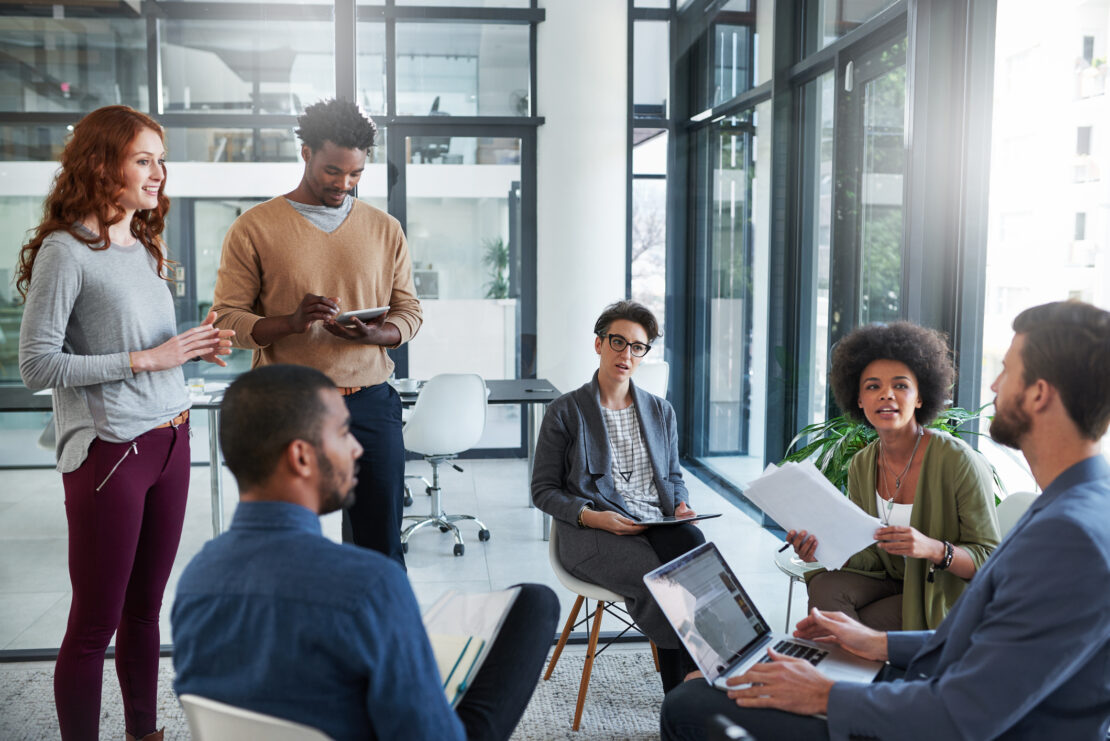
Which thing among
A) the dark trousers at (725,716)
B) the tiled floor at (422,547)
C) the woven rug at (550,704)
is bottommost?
the woven rug at (550,704)

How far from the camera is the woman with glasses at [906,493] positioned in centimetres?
209

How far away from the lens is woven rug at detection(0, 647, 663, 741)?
250 centimetres

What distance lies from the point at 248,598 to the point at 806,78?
133 inches

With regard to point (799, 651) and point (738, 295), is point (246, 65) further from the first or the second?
point (799, 651)

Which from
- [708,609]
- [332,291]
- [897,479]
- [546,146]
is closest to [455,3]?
[546,146]

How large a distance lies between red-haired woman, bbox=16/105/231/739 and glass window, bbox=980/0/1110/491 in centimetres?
231

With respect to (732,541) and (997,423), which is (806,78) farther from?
(997,423)

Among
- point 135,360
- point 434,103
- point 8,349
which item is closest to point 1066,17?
point 434,103

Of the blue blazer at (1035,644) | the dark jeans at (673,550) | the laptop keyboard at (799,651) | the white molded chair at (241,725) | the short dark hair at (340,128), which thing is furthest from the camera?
the short dark hair at (340,128)

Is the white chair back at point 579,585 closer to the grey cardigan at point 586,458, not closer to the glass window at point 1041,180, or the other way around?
the grey cardigan at point 586,458

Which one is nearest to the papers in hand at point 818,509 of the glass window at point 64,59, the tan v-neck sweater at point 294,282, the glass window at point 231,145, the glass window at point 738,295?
the tan v-neck sweater at point 294,282

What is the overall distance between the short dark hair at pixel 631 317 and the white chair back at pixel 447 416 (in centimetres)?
65

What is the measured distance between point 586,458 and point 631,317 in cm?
44

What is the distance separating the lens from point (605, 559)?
248 centimetres
